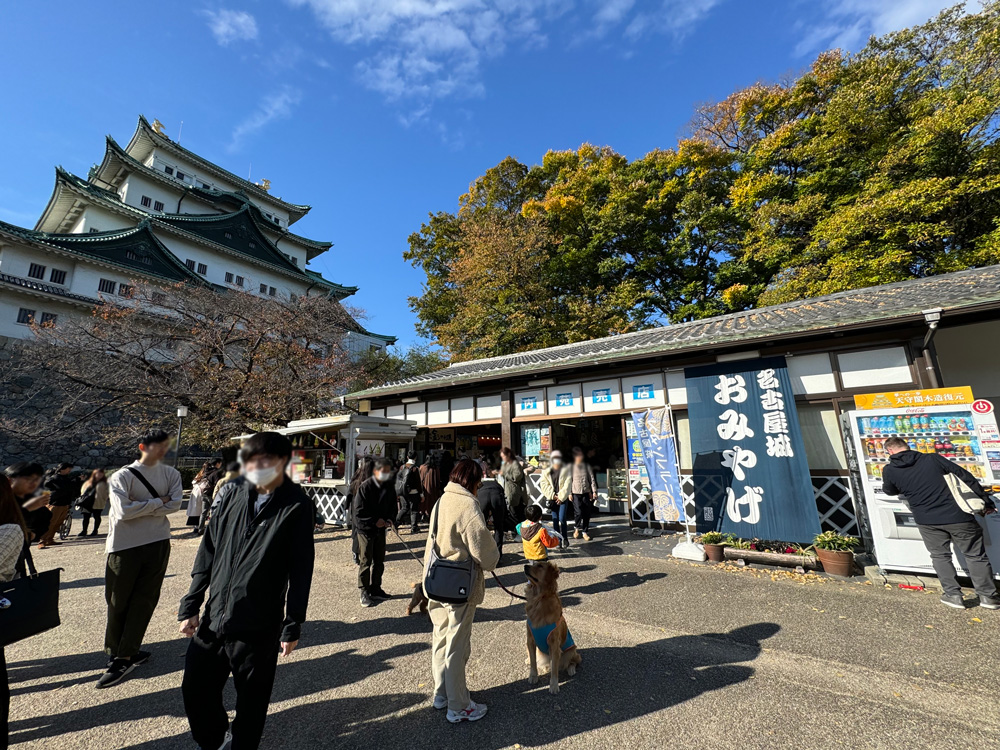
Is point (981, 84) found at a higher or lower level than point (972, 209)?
higher

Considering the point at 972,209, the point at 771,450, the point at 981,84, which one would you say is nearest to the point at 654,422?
the point at 771,450

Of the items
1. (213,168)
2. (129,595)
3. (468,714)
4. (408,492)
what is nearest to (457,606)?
(468,714)

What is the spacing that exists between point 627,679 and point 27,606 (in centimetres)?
421

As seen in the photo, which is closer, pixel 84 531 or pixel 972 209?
pixel 84 531

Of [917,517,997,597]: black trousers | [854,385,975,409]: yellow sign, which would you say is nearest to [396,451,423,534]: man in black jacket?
[917,517,997,597]: black trousers

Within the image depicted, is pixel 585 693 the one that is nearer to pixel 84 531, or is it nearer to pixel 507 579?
pixel 507 579

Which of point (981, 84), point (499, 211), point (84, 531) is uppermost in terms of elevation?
point (499, 211)

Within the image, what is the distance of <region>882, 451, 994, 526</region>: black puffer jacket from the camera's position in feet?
14.6

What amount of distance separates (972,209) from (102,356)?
30085 millimetres

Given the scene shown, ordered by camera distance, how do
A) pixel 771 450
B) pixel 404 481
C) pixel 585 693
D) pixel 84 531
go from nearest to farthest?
pixel 585 693
pixel 771 450
pixel 404 481
pixel 84 531

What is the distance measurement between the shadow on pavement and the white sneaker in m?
0.05

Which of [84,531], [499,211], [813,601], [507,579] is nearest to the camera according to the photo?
[813,601]

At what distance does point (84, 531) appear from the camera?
985 cm

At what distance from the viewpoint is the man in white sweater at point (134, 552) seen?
344 cm
